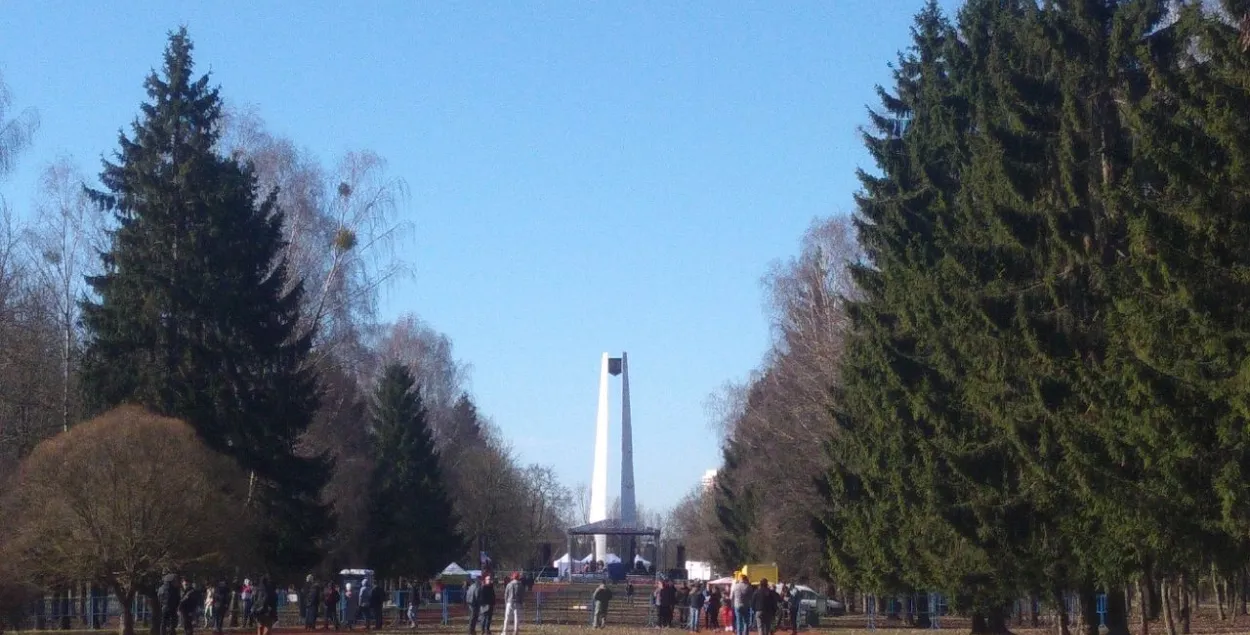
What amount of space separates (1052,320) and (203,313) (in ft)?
70.8

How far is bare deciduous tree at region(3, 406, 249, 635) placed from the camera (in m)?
29.0

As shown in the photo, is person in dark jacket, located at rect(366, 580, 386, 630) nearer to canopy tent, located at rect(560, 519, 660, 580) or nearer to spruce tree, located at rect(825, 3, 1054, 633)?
spruce tree, located at rect(825, 3, 1054, 633)

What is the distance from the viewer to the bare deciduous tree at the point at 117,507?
28953 mm

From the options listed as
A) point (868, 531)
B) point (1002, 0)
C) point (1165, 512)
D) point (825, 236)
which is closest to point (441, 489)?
point (825, 236)

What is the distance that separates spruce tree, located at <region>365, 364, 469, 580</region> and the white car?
15.3m

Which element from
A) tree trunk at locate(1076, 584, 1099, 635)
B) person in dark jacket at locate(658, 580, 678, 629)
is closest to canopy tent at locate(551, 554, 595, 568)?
person in dark jacket at locate(658, 580, 678, 629)

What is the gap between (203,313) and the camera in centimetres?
3731

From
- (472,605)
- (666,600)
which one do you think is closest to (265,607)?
(472,605)

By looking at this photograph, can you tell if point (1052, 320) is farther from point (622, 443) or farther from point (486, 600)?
point (622, 443)

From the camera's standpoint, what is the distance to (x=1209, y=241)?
2044 centimetres

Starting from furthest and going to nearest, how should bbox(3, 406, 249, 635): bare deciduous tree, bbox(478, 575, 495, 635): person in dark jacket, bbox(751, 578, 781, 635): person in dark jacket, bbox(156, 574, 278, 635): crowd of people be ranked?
1. bbox(478, 575, 495, 635): person in dark jacket
2. bbox(751, 578, 781, 635): person in dark jacket
3. bbox(156, 574, 278, 635): crowd of people
4. bbox(3, 406, 249, 635): bare deciduous tree

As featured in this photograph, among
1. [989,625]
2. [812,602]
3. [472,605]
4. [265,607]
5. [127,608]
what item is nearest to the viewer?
[127,608]

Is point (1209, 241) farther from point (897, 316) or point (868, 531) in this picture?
point (868, 531)

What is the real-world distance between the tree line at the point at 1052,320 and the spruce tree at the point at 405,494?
21.0 m
